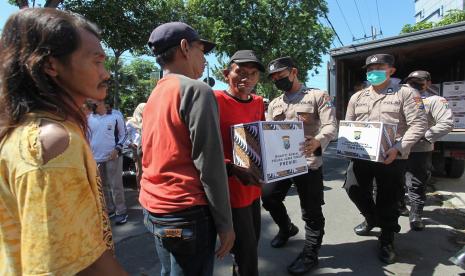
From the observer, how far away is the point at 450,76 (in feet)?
25.1

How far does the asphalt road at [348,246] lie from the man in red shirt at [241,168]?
1095 millimetres

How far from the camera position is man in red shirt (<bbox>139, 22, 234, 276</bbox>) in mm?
1650

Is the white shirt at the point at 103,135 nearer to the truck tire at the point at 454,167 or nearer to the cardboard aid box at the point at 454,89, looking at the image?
the cardboard aid box at the point at 454,89

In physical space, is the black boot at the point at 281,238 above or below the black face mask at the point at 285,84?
below

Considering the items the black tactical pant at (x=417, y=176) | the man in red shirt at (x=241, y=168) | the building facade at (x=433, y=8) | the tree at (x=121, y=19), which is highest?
the building facade at (x=433, y=8)

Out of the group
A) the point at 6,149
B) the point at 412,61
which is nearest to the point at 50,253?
the point at 6,149

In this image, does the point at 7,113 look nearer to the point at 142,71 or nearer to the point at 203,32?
the point at 203,32

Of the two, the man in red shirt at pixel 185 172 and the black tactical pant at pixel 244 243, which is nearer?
the man in red shirt at pixel 185 172

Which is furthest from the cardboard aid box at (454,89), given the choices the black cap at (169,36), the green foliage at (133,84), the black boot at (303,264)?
the green foliage at (133,84)

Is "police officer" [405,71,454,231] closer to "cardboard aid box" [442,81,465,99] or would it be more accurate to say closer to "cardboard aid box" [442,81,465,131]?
"cardboard aid box" [442,81,465,131]

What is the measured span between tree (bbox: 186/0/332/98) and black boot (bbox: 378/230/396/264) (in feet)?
24.4

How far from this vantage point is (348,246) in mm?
3918

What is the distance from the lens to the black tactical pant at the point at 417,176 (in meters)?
4.57

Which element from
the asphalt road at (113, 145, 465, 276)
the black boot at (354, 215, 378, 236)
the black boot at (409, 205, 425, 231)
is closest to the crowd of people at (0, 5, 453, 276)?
the asphalt road at (113, 145, 465, 276)
